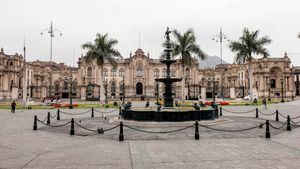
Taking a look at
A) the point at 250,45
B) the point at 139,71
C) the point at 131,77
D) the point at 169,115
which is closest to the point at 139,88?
the point at 131,77

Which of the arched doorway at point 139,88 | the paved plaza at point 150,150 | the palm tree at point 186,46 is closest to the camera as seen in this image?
the paved plaza at point 150,150

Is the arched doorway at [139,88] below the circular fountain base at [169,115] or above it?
above

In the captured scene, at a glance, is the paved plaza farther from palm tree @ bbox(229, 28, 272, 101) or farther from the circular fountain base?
palm tree @ bbox(229, 28, 272, 101)

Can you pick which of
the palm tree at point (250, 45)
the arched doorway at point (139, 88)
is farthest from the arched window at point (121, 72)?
the palm tree at point (250, 45)

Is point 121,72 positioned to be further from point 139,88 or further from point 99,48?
point 99,48

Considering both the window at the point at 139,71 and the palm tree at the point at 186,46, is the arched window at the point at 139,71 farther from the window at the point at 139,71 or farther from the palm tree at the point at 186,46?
the palm tree at the point at 186,46

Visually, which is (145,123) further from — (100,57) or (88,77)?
(88,77)

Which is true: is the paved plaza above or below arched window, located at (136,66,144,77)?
below

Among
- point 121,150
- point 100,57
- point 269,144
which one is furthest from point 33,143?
point 100,57

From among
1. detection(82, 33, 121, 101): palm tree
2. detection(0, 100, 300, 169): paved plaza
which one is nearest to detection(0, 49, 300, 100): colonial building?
detection(82, 33, 121, 101): palm tree

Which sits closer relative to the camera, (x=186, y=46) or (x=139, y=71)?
(x=186, y=46)

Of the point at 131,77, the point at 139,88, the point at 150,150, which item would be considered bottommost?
the point at 150,150

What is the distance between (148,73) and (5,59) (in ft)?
133

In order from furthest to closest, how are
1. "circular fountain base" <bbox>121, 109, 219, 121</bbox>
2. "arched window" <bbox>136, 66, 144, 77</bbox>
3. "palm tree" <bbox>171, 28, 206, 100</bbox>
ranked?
1. "arched window" <bbox>136, 66, 144, 77</bbox>
2. "palm tree" <bbox>171, 28, 206, 100</bbox>
3. "circular fountain base" <bbox>121, 109, 219, 121</bbox>
